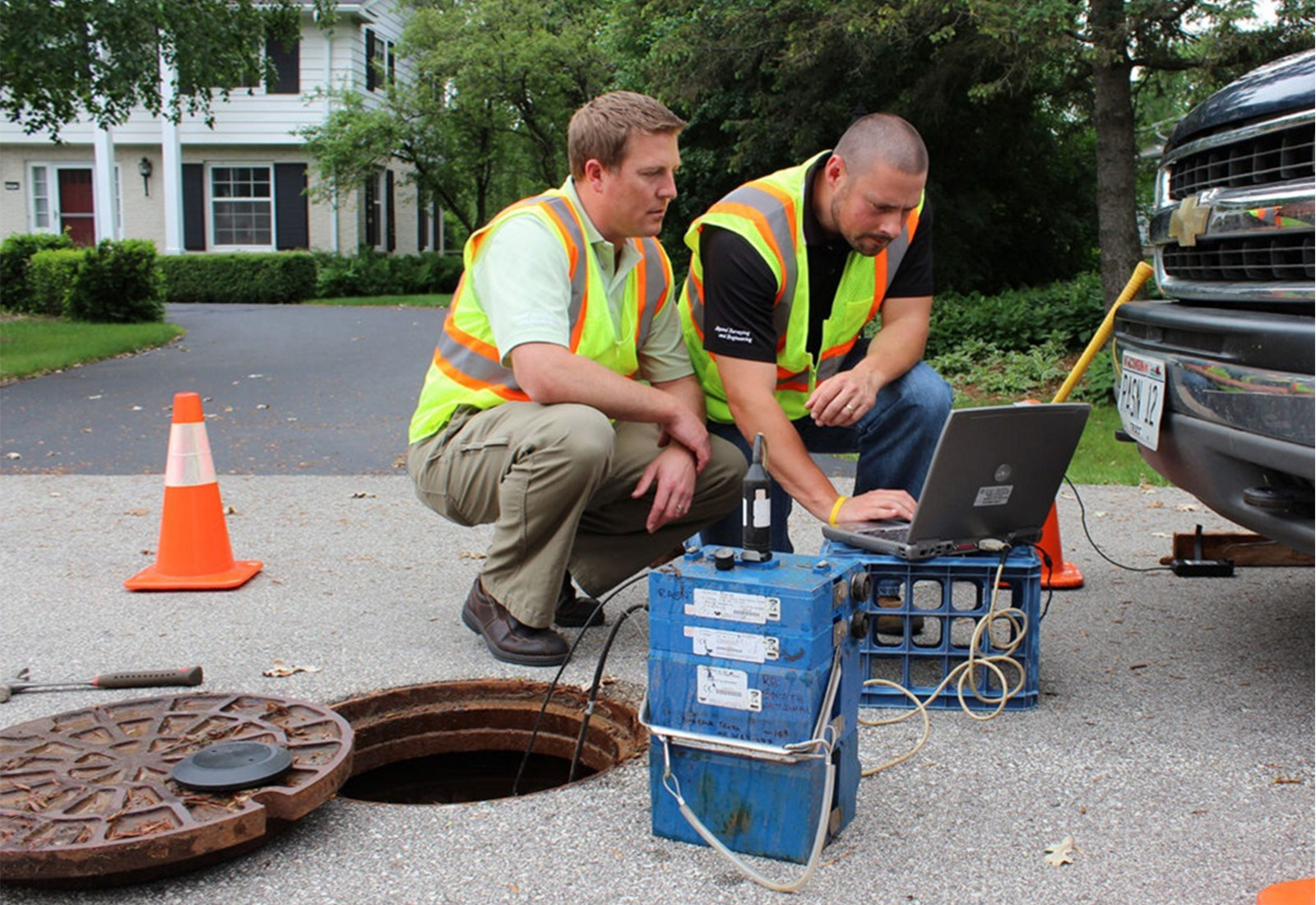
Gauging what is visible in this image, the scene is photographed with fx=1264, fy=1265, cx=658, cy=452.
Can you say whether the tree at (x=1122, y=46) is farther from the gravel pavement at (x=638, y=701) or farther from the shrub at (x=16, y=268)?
the shrub at (x=16, y=268)

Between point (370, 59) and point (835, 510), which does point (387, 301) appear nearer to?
point (370, 59)

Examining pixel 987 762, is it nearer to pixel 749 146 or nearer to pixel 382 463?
pixel 382 463

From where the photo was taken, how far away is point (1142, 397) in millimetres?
3479

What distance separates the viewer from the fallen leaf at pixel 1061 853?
8.17ft

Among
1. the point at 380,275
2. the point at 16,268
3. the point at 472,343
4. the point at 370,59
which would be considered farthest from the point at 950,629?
the point at 370,59

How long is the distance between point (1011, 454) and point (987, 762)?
0.77 meters

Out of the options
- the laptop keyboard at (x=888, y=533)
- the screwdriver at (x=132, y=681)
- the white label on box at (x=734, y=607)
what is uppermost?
the white label on box at (x=734, y=607)

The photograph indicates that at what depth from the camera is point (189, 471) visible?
4715 millimetres

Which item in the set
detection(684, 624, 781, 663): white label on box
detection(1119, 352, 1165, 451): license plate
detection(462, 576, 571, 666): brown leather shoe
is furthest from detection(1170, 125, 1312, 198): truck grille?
detection(462, 576, 571, 666): brown leather shoe

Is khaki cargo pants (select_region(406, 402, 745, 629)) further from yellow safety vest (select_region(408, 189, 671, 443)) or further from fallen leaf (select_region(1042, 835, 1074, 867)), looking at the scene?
fallen leaf (select_region(1042, 835, 1074, 867))

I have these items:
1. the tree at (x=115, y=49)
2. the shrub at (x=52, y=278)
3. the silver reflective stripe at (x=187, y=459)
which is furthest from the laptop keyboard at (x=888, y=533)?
the shrub at (x=52, y=278)

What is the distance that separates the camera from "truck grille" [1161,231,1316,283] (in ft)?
9.53

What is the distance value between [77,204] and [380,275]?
752 cm

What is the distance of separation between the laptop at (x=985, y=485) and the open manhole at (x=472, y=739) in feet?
2.75
